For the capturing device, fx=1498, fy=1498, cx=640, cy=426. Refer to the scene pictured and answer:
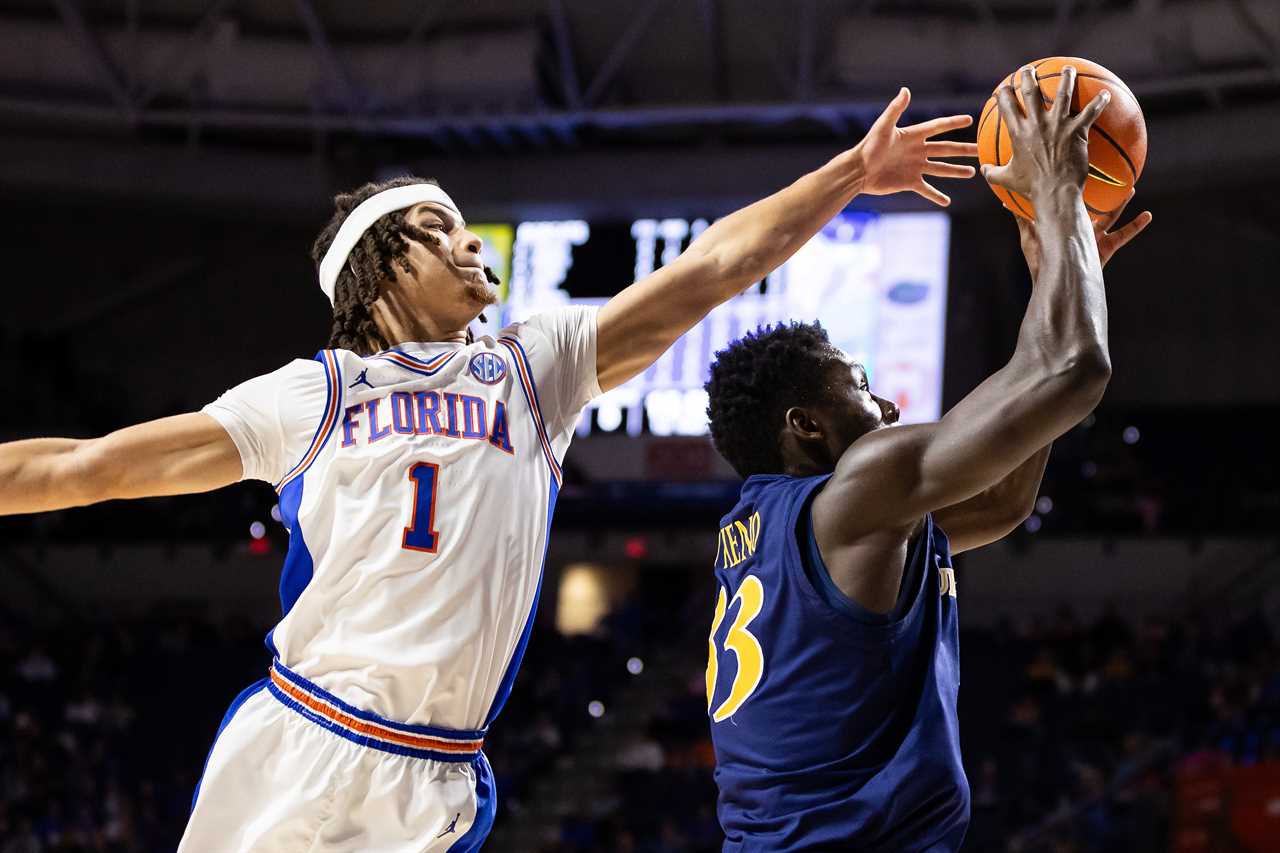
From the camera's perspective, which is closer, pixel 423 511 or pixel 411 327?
pixel 423 511

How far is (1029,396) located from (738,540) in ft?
2.22

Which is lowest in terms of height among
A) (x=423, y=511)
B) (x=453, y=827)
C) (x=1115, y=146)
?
(x=453, y=827)

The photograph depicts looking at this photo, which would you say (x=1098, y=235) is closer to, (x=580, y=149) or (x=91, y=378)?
(x=580, y=149)

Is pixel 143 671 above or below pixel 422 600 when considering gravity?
below

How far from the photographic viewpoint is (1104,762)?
11781mm

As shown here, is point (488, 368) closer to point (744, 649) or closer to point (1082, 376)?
point (744, 649)

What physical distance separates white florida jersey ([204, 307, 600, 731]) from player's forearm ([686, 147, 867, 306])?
1.68ft

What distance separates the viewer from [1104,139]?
2.99 meters

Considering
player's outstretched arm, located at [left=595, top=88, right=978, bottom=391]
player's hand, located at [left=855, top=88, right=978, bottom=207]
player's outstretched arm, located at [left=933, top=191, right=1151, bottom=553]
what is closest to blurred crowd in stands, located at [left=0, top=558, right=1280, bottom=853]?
player's outstretched arm, located at [left=933, top=191, right=1151, bottom=553]

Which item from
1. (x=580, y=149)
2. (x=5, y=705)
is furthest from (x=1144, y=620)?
(x=5, y=705)

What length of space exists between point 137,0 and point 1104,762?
1089cm

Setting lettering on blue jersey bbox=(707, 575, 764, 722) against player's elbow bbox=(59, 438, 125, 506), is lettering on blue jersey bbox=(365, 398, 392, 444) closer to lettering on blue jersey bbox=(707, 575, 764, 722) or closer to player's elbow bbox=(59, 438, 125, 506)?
player's elbow bbox=(59, 438, 125, 506)

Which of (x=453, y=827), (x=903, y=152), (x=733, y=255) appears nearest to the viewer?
(x=453, y=827)

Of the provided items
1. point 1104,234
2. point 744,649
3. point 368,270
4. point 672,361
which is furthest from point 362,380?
point 672,361
